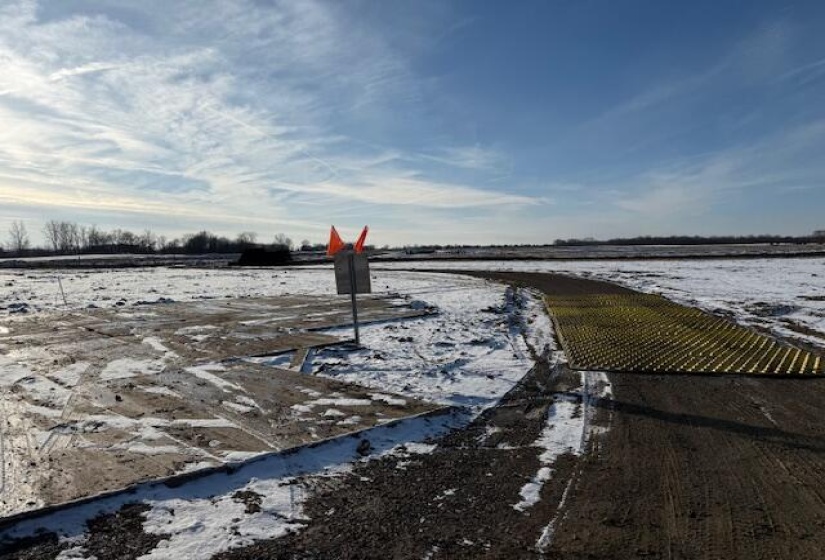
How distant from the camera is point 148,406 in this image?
635 centimetres

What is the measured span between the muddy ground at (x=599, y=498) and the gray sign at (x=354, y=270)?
169 inches

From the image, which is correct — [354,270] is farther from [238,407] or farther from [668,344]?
[668,344]

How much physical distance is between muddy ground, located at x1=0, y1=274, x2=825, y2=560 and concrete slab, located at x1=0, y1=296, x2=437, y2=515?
3.17 ft

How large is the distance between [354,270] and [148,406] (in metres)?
4.41

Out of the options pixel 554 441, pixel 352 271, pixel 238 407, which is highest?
pixel 352 271

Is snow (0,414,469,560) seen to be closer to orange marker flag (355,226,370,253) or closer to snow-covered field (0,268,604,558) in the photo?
snow-covered field (0,268,604,558)

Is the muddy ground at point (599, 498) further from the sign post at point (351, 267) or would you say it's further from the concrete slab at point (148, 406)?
the sign post at point (351, 267)

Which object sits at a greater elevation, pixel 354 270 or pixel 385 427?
pixel 354 270

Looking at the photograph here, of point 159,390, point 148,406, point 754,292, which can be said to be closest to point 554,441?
point 148,406

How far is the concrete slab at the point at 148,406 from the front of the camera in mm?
4629

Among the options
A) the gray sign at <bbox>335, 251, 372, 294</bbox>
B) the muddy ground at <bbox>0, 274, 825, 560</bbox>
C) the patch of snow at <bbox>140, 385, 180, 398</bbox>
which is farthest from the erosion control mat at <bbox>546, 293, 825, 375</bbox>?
the patch of snow at <bbox>140, 385, 180, 398</bbox>

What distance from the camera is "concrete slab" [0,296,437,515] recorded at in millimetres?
4629

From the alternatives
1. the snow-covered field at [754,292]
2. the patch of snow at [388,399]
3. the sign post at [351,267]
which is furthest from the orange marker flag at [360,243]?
the snow-covered field at [754,292]

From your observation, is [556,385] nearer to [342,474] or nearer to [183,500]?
[342,474]
